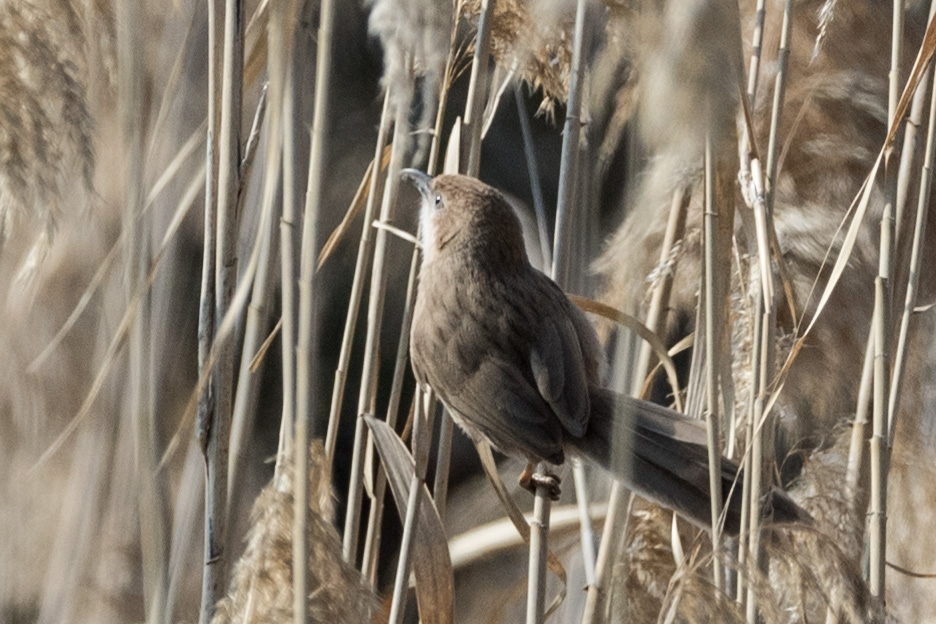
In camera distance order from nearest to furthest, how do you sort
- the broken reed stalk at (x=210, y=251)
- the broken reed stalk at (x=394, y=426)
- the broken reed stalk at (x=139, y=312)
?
the broken reed stalk at (x=139, y=312) < the broken reed stalk at (x=210, y=251) < the broken reed stalk at (x=394, y=426)

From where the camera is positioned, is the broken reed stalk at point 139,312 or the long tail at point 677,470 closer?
the broken reed stalk at point 139,312

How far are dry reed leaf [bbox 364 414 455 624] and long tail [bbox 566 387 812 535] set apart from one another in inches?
10.4

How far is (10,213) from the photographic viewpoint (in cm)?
113

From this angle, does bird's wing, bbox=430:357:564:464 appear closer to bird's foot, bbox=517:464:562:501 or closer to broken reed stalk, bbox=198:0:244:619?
bird's foot, bbox=517:464:562:501

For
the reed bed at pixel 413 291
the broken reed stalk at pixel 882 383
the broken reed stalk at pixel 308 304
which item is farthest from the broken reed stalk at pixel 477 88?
the broken reed stalk at pixel 882 383

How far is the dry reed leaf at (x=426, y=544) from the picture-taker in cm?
126

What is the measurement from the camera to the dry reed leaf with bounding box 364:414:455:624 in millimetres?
1262

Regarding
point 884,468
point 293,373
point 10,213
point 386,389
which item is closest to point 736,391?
point 884,468

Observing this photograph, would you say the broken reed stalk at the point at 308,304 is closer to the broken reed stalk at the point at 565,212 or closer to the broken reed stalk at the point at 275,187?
the broken reed stalk at the point at 275,187

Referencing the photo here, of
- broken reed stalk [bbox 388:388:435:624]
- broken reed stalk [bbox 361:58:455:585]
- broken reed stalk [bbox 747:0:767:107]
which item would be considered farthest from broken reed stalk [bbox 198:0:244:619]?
broken reed stalk [bbox 747:0:767:107]

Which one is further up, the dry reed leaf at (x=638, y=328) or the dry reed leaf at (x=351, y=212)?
the dry reed leaf at (x=351, y=212)

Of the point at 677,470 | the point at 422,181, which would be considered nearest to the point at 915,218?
the point at 677,470

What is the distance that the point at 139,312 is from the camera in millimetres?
1016

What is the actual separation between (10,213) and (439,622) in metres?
Answer: 0.78
